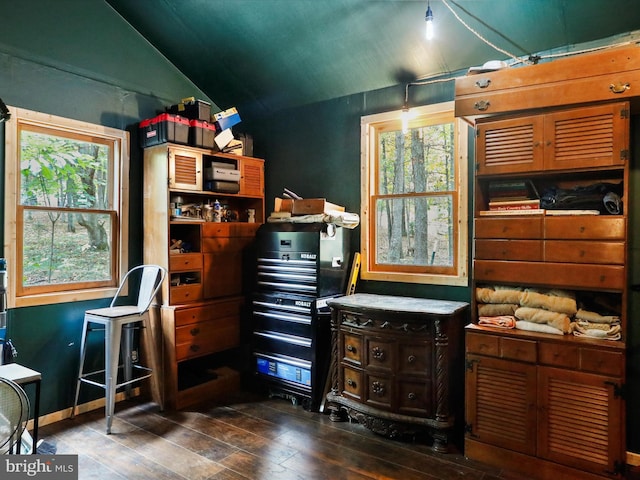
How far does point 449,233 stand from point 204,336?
214 cm

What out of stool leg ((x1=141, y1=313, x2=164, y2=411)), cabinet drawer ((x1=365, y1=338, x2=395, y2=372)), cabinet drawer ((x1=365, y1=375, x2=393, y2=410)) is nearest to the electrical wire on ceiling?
cabinet drawer ((x1=365, y1=338, x2=395, y2=372))

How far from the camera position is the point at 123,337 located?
3.54 meters

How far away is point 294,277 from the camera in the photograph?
11.3 ft

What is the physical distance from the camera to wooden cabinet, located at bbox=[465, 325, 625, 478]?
224 cm

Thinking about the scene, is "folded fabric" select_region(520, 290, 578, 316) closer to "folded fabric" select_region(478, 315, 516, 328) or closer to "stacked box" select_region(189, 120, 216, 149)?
"folded fabric" select_region(478, 315, 516, 328)

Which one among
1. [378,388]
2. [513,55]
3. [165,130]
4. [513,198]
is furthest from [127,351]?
[513,55]

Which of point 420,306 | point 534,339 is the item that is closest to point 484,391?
point 534,339

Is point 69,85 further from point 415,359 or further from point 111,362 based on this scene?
point 415,359

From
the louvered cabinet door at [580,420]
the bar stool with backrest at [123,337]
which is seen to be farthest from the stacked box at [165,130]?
the louvered cabinet door at [580,420]

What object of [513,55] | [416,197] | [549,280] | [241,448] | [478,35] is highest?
[478,35]

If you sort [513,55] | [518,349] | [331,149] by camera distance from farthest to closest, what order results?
[331,149] < [513,55] < [518,349]

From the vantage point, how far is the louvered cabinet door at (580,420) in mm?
2227

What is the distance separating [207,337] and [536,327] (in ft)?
8.10

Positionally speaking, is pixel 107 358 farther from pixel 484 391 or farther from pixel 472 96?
pixel 472 96
